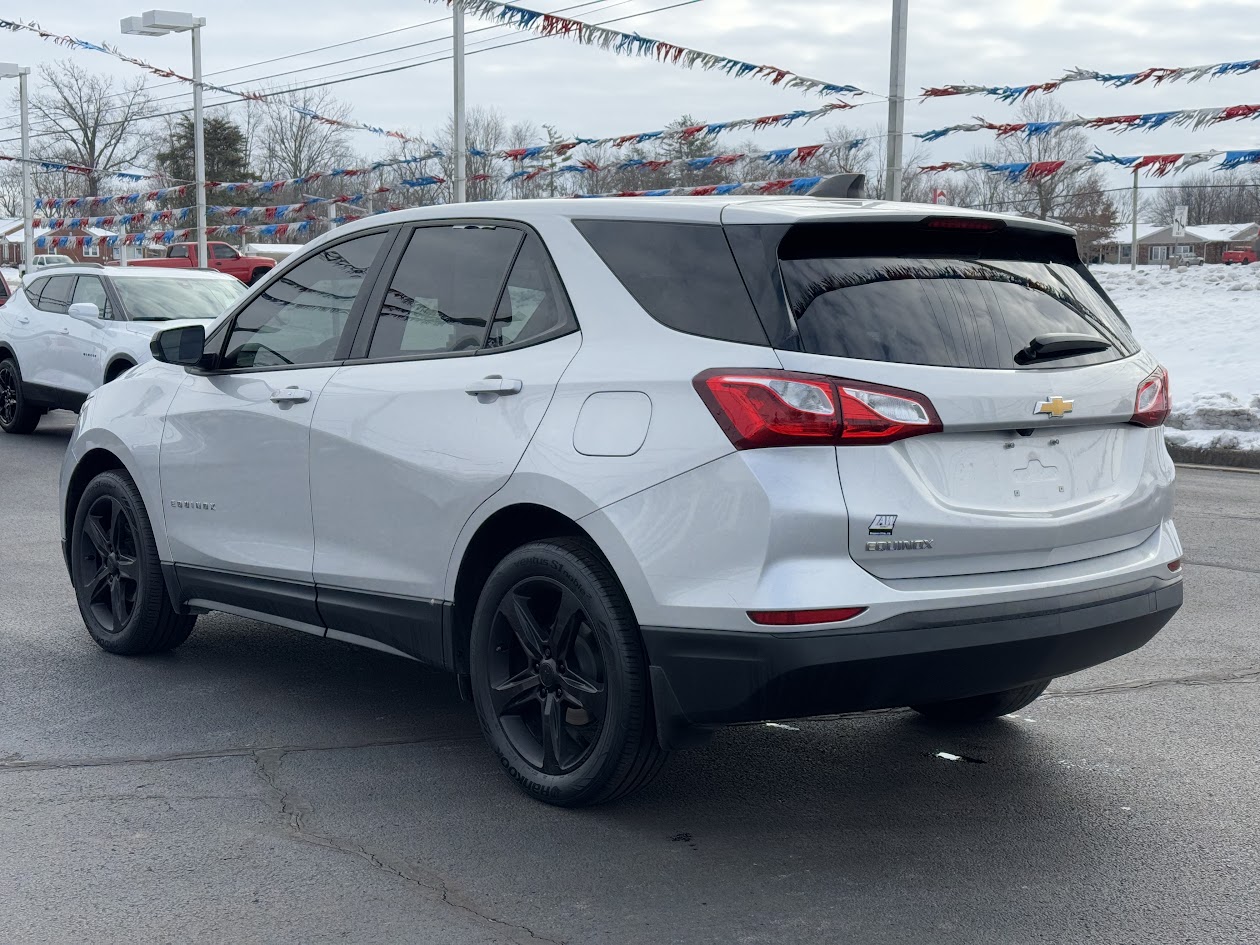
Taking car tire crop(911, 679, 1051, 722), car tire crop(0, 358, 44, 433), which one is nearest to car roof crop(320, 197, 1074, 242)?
car tire crop(911, 679, 1051, 722)

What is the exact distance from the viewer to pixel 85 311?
1381cm

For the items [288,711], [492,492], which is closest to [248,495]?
[288,711]

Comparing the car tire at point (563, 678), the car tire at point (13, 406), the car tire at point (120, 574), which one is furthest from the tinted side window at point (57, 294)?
the car tire at point (563, 678)

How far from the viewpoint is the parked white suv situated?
14.0 m

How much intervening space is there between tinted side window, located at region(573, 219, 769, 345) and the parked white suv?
400 inches

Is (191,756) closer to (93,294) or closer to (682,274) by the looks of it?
(682,274)

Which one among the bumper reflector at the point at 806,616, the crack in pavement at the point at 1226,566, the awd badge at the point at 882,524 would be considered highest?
the awd badge at the point at 882,524

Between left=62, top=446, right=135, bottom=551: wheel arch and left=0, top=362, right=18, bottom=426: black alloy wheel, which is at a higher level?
left=62, top=446, right=135, bottom=551: wheel arch

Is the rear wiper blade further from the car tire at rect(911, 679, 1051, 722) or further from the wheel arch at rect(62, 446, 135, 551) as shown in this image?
the wheel arch at rect(62, 446, 135, 551)

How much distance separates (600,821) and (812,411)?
1.36 meters

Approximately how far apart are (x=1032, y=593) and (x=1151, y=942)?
0.91 metres

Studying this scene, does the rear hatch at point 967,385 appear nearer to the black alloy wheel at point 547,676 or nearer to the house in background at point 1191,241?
the black alloy wheel at point 547,676

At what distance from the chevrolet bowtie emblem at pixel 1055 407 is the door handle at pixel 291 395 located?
2.43 m

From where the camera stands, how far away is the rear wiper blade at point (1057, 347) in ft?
13.0
